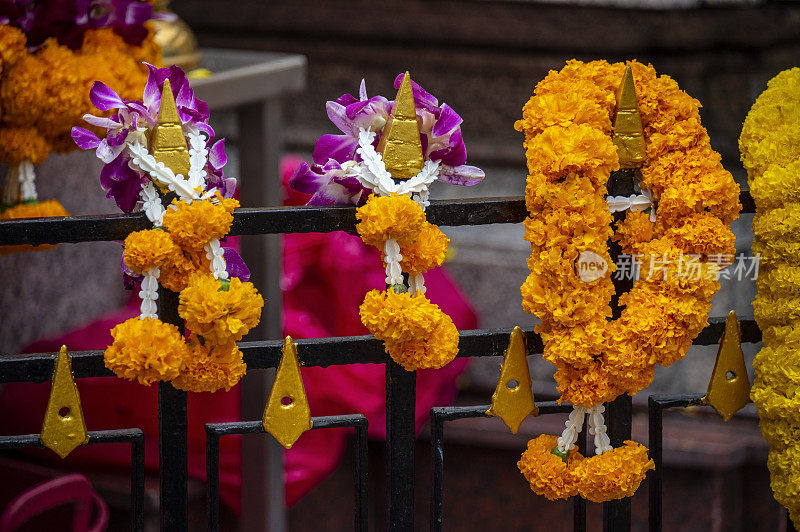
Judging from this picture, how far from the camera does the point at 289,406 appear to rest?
152cm

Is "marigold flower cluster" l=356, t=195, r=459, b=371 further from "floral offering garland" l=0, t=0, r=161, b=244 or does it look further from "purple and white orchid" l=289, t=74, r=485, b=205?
"floral offering garland" l=0, t=0, r=161, b=244

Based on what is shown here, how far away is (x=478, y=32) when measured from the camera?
12.1ft

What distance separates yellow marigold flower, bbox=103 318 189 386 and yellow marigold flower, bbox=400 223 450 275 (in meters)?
0.37

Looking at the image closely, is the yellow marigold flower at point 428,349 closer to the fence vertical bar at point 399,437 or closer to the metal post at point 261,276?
the fence vertical bar at point 399,437

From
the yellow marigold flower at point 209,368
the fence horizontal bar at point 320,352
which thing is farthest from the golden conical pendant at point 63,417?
the yellow marigold flower at point 209,368

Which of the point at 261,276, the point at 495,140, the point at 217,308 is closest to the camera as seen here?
the point at 217,308

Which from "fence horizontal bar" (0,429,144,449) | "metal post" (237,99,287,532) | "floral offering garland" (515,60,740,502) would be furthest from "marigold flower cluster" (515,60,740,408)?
"metal post" (237,99,287,532)

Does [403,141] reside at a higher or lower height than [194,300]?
higher

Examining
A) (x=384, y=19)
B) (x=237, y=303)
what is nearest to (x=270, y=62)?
(x=384, y=19)

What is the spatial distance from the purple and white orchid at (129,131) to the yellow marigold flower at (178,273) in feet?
0.46

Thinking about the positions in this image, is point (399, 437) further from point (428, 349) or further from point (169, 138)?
point (169, 138)

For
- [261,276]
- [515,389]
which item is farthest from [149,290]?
[261,276]

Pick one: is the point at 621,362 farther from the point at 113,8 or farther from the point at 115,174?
the point at 113,8

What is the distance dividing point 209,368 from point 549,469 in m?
0.56
